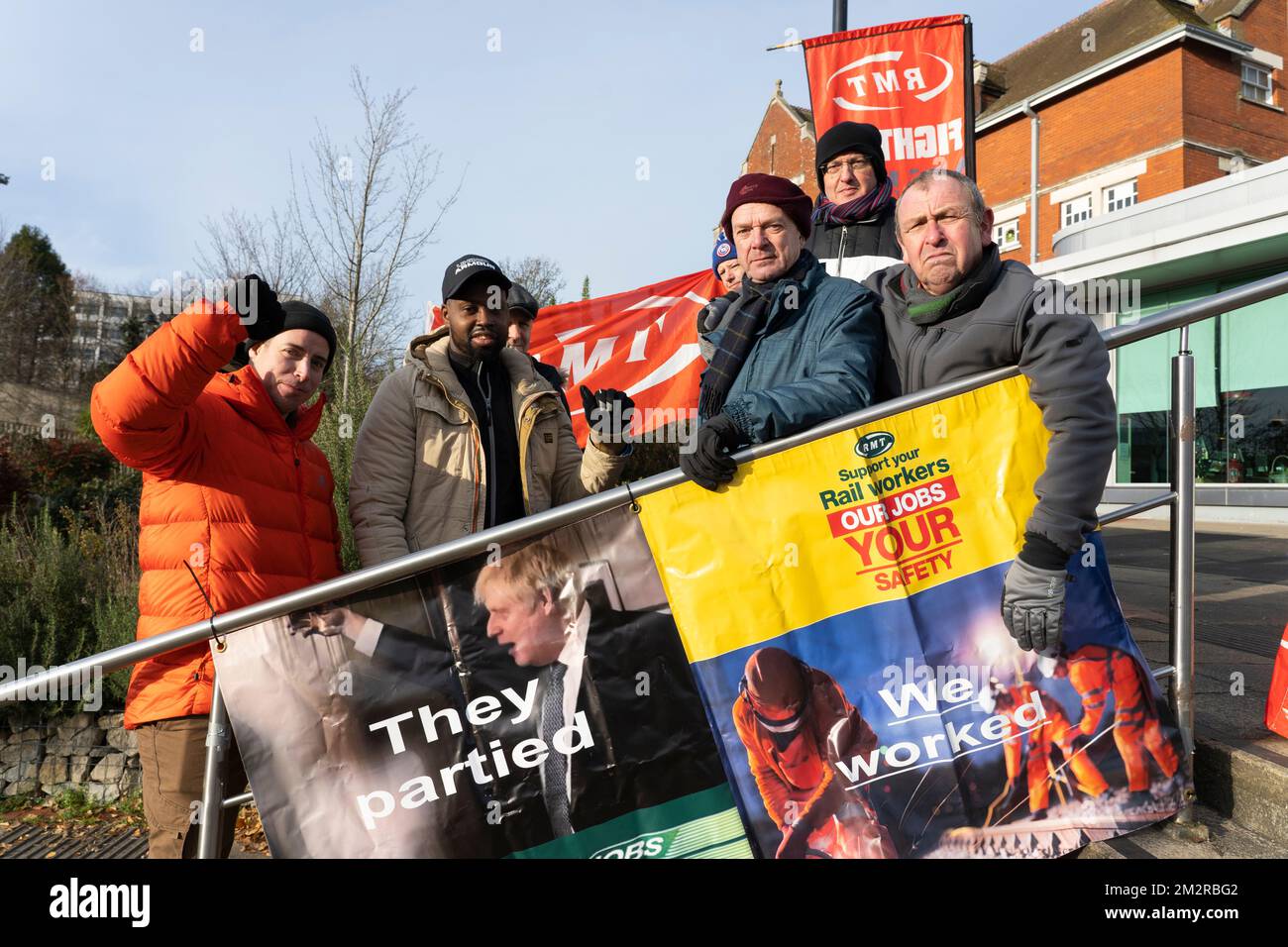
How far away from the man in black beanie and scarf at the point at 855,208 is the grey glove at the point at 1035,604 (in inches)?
70.9

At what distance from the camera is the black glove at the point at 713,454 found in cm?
229

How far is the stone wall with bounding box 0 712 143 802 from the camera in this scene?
5609mm

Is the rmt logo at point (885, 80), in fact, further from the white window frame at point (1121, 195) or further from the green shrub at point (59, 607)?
the white window frame at point (1121, 195)

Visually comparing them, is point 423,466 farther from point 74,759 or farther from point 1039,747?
point 74,759

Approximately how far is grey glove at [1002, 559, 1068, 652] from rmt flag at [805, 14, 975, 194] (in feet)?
14.5

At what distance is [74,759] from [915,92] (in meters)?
7.40

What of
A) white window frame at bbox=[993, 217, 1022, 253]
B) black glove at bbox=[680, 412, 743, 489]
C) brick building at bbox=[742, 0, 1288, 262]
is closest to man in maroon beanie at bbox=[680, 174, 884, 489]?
black glove at bbox=[680, 412, 743, 489]

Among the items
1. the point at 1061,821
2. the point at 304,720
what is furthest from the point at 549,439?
Result: the point at 1061,821

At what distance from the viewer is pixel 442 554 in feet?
7.53

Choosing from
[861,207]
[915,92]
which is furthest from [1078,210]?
[861,207]

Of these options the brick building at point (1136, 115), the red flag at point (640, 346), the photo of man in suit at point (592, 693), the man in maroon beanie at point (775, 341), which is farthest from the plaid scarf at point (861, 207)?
the brick building at point (1136, 115)
